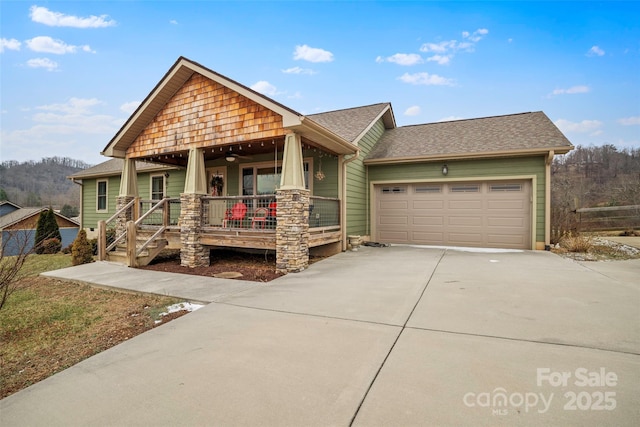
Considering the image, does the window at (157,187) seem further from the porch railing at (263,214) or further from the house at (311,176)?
the porch railing at (263,214)

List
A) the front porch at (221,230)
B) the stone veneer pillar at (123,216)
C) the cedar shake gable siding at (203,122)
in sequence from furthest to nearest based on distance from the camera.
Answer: the stone veneer pillar at (123,216) → the front porch at (221,230) → the cedar shake gable siding at (203,122)

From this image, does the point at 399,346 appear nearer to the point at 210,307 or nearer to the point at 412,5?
the point at 210,307

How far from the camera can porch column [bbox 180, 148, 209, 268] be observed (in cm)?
776

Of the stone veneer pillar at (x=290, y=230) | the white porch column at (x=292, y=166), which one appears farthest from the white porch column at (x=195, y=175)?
the white porch column at (x=292, y=166)

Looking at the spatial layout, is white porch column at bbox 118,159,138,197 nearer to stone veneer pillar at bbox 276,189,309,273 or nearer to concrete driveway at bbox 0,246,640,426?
stone veneer pillar at bbox 276,189,309,273

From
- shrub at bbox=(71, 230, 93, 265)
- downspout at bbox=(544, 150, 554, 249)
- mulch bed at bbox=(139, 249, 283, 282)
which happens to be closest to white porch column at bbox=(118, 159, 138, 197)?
shrub at bbox=(71, 230, 93, 265)

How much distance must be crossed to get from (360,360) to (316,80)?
19.0 metres

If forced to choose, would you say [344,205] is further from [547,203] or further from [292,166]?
[547,203]

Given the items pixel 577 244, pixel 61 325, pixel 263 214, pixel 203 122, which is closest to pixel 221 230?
pixel 263 214

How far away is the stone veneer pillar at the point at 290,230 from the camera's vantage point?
6.58 meters

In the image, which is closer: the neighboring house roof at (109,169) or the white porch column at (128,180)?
the white porch column at (128,180)

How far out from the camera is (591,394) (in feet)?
6.68

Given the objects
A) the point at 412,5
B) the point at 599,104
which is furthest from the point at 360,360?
the point at 599,104

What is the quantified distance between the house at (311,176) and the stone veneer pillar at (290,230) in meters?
0.02
